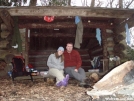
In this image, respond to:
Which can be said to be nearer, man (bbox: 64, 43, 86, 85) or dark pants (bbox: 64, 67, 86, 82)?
dark pants (bbox: 64, 67, 86, 82)

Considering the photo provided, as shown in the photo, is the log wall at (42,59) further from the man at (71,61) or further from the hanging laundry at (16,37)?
the man at (71,61)

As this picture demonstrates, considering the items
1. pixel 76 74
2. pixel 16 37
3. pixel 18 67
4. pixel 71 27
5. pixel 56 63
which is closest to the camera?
pixel 76 74

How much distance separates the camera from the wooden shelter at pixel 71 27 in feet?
20.0

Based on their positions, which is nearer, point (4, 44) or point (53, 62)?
point (53, 62)

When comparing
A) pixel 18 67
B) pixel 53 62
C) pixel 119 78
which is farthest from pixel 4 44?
pixel 119 78

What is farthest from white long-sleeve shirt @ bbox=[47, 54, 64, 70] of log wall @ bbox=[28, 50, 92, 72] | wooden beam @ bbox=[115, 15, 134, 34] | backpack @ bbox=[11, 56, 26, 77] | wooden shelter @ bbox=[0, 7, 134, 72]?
log wall @ bbox=[28, 50, 92, 72]

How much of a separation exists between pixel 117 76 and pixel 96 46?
763 centimetres

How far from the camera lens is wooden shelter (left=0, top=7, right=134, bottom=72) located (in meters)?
6.08

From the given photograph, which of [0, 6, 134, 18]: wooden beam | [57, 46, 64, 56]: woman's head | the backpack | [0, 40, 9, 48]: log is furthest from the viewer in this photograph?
[0, 40, 9, 48]: log

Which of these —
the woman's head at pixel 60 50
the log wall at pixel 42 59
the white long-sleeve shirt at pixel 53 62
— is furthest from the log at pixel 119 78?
the log wall at pixel 42 59

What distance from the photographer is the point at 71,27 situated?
26.1 feet

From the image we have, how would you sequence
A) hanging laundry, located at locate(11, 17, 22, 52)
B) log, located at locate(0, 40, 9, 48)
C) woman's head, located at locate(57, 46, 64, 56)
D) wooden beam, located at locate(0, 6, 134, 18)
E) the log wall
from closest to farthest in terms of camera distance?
1. woman's head, located at locate(57, 46, 64, 56)
2. wooden beam, located at locate(0, 6, 134, 18)
3. hanging laundry, located at locate(11, 17, 22, 52)
4. log, located at locate(0, 40, 9, 48)
5. the log wall

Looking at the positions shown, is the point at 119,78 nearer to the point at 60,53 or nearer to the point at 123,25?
the point at 60,53

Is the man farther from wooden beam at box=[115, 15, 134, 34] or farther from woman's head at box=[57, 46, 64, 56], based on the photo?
wooden beam at box=[115, 15, 134, 34]
